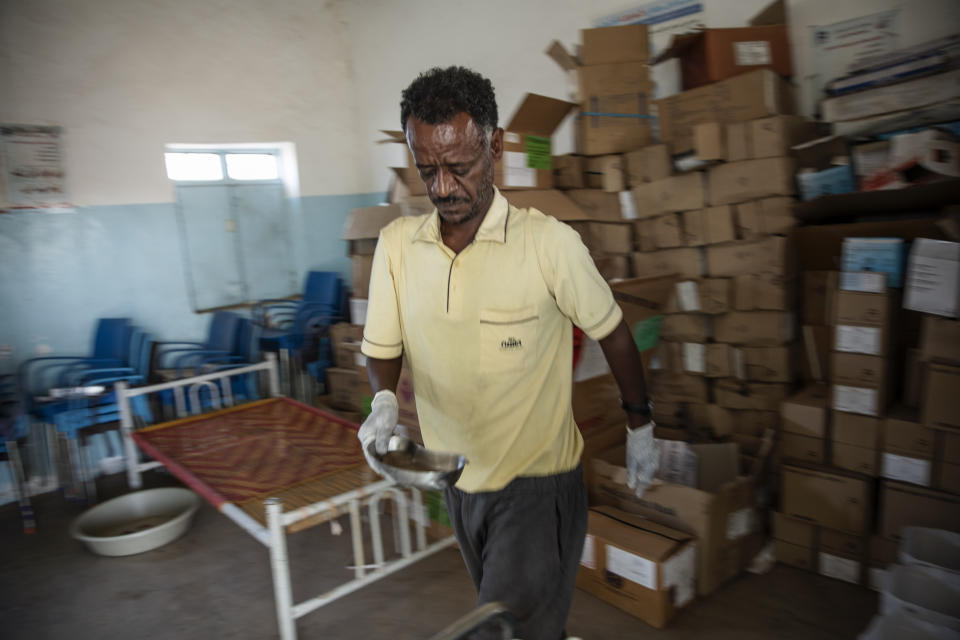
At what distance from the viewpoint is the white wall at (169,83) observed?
160 inches

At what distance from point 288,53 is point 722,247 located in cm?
437

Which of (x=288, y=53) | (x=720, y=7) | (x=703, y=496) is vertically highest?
(x=288, y=53)

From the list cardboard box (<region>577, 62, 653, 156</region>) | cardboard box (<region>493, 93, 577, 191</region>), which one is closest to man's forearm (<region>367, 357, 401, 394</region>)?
cardboard box (<region>493, 93, 577, 191</region>)

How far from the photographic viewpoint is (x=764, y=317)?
104 inches

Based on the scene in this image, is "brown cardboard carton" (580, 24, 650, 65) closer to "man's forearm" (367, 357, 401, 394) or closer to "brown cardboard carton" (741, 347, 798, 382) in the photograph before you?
"brown cardboard carton" (741, 347, 798, 382)

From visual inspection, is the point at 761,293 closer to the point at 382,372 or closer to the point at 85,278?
the point at 382,372

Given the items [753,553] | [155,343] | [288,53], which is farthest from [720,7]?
[155,343]

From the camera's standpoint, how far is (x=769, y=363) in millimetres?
2664

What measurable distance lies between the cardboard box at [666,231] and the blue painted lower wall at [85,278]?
12.2 ft

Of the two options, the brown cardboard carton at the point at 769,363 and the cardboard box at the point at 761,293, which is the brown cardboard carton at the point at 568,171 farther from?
the brown cardboard carton at the point at 769,363

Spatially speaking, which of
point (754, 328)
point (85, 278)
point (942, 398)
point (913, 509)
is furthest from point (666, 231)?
point (85, 278)

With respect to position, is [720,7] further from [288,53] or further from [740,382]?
[288,53]

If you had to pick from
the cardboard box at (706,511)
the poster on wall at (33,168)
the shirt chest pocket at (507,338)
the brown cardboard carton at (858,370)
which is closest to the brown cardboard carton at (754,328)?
the brown cardboard carton at (858,370)

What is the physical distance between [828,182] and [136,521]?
375 centimetres
